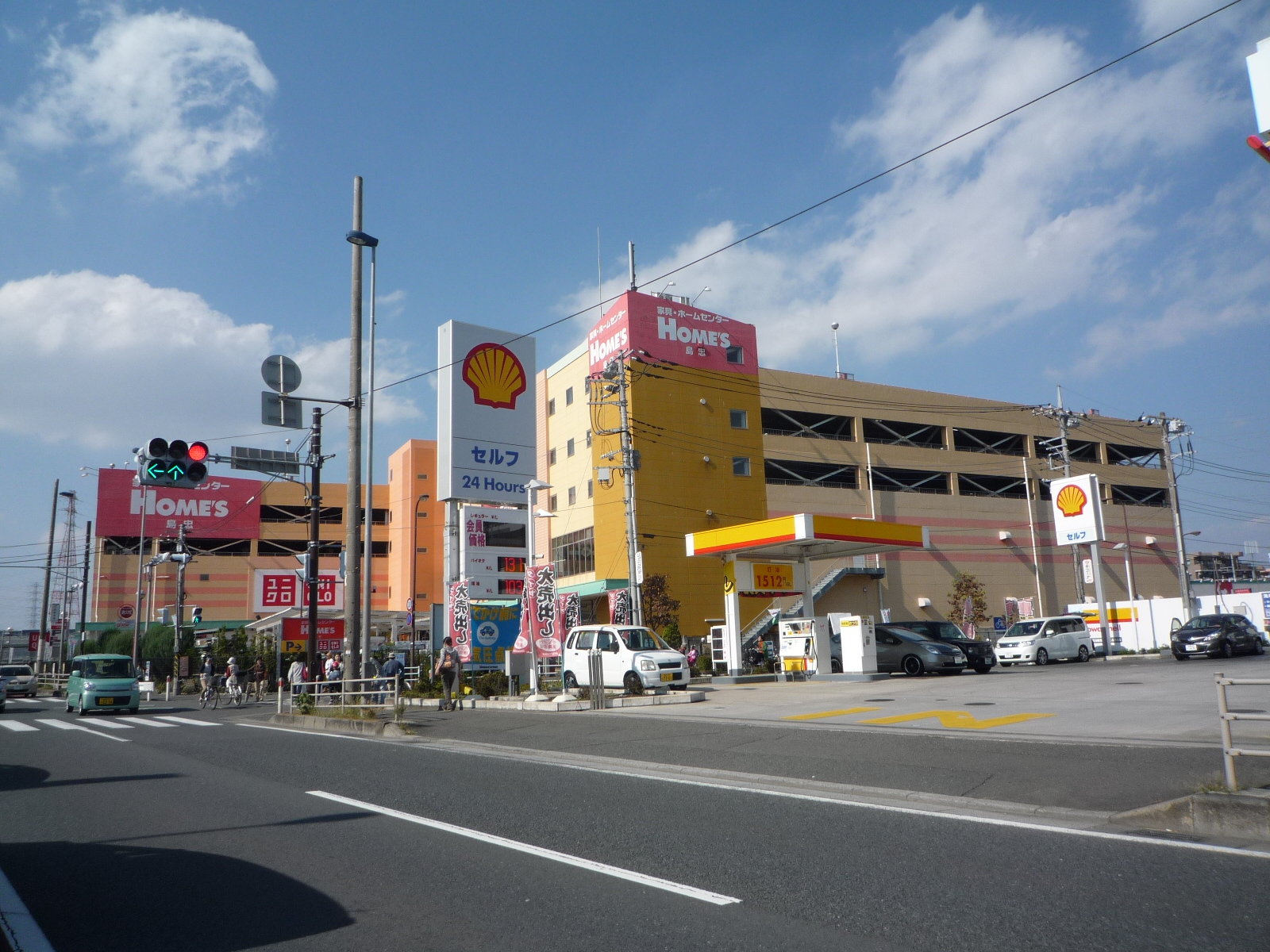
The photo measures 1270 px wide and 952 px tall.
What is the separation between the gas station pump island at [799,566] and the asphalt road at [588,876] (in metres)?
17.7

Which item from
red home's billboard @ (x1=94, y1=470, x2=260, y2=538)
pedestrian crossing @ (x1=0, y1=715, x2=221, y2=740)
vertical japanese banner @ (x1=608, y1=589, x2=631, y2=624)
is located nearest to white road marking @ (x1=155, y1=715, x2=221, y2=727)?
pedestrian crossing @ (x1=0, y1=715, x2=221, y2=740)

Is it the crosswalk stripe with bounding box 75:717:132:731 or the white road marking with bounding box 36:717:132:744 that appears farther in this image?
the crosswalk stripe with bounding box 75:717:132:731

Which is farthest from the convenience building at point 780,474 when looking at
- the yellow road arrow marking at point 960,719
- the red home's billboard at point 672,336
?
the yellow road arrow marking at point 960,719

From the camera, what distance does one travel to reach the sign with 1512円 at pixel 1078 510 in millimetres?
36219

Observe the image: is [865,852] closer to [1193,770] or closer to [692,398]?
[1193,770]

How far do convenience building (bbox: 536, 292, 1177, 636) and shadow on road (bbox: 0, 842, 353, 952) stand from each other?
3485 cm

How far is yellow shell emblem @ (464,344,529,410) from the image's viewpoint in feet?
85.3

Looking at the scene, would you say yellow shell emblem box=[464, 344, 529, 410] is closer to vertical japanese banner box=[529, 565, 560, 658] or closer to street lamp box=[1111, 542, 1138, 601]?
vertical japanese banner box=[529, 565, 560, 658]

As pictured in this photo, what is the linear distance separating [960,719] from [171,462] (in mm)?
12950

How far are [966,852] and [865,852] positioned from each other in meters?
0.65

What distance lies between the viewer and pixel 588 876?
211 inches

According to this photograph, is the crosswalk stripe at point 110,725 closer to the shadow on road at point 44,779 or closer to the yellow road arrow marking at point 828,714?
the shadow on road at point 44,779

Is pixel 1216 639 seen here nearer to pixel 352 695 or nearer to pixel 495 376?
pixel 495 376

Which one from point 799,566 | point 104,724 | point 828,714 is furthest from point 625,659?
point 104,724
